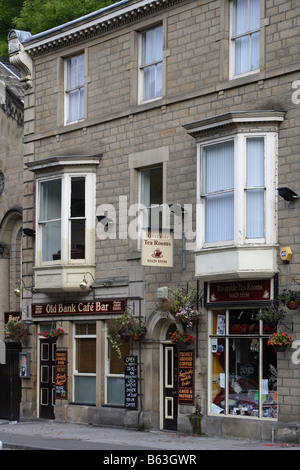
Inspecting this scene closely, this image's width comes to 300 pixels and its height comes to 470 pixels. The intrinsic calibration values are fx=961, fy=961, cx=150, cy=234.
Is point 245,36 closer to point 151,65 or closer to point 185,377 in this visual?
point 151,65

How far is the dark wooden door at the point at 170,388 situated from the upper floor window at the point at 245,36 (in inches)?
278

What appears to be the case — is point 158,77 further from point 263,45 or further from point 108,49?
point 263,45

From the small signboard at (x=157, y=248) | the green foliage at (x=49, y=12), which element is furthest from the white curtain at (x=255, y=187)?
the green foliage at (x=49, y=12)

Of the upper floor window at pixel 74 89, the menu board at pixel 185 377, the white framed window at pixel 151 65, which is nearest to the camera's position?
the menu board at pixel 185 377

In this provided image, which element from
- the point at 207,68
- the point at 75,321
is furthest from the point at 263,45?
the point at 75,321

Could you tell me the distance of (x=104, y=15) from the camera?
1014 inches

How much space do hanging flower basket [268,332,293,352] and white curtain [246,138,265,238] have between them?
7.26 ft

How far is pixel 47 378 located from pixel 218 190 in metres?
8.67

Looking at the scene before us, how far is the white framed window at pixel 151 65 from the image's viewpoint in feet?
80.4

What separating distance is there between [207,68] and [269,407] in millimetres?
8056

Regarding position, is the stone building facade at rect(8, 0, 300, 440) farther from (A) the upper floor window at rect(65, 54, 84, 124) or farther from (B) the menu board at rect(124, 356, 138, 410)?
(B) the menu board at rect(124, 356, 138, 410)

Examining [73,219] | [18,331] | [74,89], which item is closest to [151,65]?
[74,89]

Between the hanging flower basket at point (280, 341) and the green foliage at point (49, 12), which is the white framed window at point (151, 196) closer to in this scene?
the hanging flower basket at point (280, 341)

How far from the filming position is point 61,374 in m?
26.6
